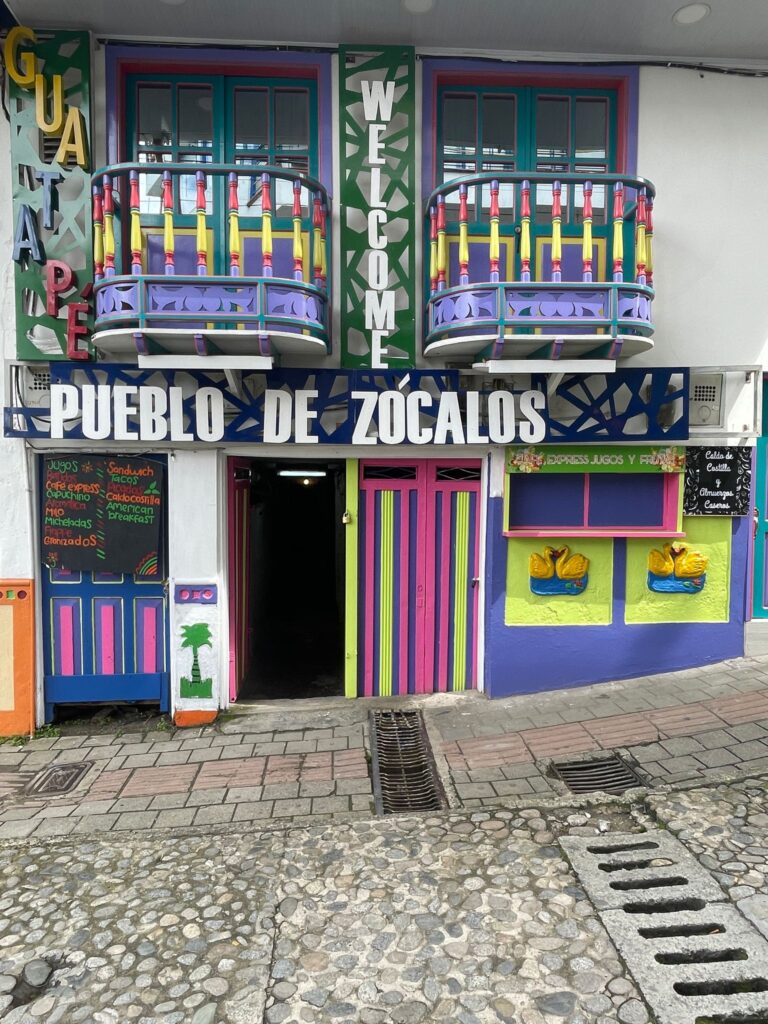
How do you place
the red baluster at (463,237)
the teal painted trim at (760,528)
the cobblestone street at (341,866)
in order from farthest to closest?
1. the teal painted trim at (760,528)
2. the red baluster at (463,237)
3. the cobblestone street at (341,866)

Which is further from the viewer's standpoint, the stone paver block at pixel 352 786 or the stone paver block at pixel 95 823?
the stone paver block at pixel 352 786

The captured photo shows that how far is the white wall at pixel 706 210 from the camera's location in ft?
18.9

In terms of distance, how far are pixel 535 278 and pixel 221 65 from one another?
329 cm

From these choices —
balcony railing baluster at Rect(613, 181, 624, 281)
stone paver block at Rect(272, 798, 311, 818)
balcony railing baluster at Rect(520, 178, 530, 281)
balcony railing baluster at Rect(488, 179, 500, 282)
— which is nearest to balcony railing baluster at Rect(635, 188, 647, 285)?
balcony railing baluster at Rect(613, 181, 624, 281)

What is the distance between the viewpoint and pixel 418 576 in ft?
20.1

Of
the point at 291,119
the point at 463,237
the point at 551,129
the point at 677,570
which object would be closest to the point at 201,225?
the point at 291,119

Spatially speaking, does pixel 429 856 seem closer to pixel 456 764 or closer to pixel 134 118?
pixel 456 764

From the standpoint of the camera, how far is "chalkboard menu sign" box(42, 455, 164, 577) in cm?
569

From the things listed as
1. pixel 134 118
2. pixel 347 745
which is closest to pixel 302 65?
pixel 134 118

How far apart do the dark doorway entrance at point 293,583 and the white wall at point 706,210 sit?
3.56m

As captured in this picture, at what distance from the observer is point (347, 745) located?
204 inches

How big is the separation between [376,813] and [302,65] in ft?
19.8

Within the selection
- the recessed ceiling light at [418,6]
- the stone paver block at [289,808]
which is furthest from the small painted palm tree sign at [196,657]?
the recessed ceiling light at [418,6]

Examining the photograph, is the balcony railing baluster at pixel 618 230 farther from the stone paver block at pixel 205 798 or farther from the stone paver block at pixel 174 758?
the stone paver block at pixel 174 758
